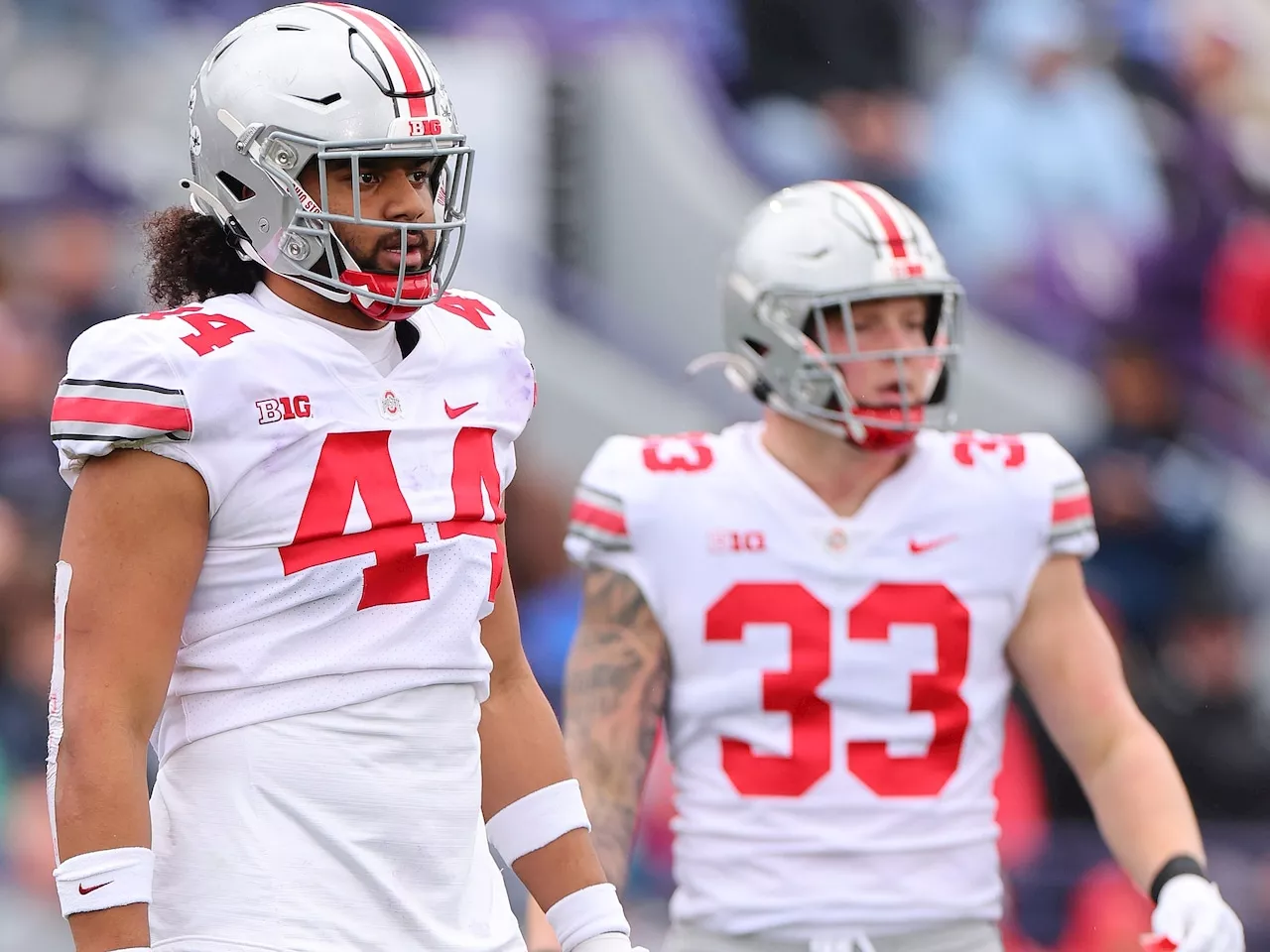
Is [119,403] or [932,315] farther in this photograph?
[932,315]

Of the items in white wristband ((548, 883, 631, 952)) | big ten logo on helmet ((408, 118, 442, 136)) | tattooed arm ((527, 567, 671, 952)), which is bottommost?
tattooed arm ((527, 567, 671, 952))

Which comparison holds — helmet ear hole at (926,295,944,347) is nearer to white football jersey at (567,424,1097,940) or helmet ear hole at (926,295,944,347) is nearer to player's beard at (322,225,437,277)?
white football jersey at (567,424,1097,940)

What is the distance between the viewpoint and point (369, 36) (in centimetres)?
250

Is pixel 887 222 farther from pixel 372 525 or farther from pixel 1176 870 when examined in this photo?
pixel 372 525

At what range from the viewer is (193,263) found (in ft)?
8.38

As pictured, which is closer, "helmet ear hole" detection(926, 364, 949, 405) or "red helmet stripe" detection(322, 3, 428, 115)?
"red helmet stripe" detection(322, 3, 428, 115)

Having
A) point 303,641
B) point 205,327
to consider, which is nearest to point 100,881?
point 303,641

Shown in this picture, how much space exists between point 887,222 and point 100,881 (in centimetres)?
208

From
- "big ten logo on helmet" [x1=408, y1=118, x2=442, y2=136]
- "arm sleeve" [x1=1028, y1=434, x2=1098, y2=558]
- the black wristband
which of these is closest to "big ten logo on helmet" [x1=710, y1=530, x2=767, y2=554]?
"arm sleeve" [x1=1028, y1=434, x2=1098, y2=558]

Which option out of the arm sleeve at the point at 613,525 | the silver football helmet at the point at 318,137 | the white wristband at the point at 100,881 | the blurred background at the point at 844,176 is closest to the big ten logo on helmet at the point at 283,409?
the silver football helmet at the point at 318,137

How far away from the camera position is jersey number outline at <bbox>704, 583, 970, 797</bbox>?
3.57 m

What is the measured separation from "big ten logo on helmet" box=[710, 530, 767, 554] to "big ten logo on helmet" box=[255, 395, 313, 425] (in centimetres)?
145

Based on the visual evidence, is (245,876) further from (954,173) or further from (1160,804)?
(954,173)

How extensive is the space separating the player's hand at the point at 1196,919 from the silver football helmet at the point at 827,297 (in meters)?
0.83
